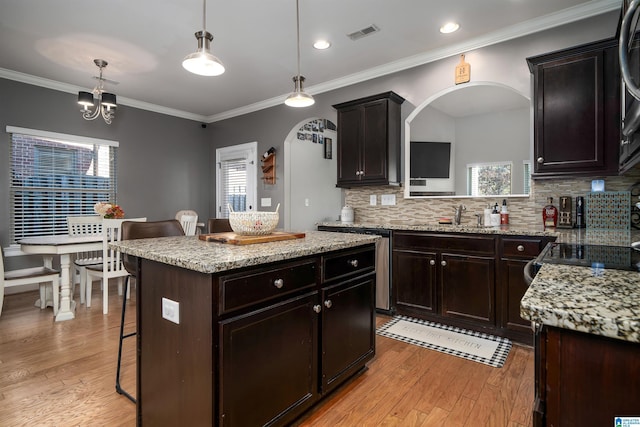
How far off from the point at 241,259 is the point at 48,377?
191 centimetres

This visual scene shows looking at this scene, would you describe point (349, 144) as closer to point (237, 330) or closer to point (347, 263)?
point (347, 263)

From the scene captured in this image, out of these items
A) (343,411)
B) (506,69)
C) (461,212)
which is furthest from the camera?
(461,212)

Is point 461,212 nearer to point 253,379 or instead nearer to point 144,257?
point 253,379

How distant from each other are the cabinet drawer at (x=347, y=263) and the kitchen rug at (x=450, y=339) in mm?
1042

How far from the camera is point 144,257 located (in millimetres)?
1485

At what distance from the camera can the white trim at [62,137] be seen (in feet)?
13.4

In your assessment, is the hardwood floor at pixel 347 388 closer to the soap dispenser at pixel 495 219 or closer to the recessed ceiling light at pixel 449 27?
the soap dispenser at pixel 495 219

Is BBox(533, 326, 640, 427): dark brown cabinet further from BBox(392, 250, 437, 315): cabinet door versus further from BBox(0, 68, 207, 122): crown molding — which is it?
BBox(0, 68, 207, 122): crown molding

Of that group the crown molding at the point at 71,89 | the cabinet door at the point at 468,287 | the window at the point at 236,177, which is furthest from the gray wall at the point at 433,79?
the cabinet door at the point at 468,287

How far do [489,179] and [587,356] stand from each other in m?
3.01

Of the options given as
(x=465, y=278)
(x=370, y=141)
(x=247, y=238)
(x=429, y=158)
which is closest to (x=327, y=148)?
(x=370, y=141)

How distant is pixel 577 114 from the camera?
2.51 meters

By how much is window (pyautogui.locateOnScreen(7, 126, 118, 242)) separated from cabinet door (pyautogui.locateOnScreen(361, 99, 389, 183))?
374 cm

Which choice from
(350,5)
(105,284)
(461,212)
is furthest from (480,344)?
(105,284)
